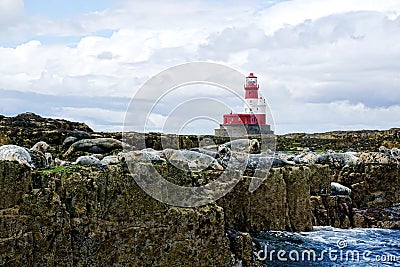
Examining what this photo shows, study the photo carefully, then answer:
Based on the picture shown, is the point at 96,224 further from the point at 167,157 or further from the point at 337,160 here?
the point at 337,160

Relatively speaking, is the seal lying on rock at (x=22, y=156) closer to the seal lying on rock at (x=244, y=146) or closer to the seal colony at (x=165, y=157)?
the seal colony at (x=165, y=157)

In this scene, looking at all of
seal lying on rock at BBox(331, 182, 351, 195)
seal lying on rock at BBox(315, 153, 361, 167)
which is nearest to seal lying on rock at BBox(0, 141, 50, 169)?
seal lying on rock at BBox(331, 182, 351, 195)

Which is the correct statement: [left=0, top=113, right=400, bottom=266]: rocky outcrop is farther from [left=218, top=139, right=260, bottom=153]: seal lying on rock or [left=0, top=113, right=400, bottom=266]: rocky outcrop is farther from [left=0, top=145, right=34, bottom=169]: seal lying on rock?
[left=218, top=139, right=260, bottom=153]: seal lying on rock

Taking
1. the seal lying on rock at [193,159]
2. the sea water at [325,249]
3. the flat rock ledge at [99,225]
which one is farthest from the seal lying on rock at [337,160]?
the flat rock ledge at [99,225]

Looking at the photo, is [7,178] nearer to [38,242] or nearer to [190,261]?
[38,242]

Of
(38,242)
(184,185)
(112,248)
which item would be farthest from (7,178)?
(184,185)

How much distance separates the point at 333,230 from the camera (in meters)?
18.4

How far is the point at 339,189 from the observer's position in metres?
21.6

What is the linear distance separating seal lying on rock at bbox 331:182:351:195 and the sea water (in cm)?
323

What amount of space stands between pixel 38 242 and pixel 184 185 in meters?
3.62

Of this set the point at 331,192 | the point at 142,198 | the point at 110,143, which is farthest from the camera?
the point at 331,192

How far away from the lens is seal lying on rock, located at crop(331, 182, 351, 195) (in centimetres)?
2142

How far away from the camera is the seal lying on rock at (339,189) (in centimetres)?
2142

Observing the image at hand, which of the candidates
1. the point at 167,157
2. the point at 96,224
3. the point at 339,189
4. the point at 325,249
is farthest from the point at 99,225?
the point at 339,189
